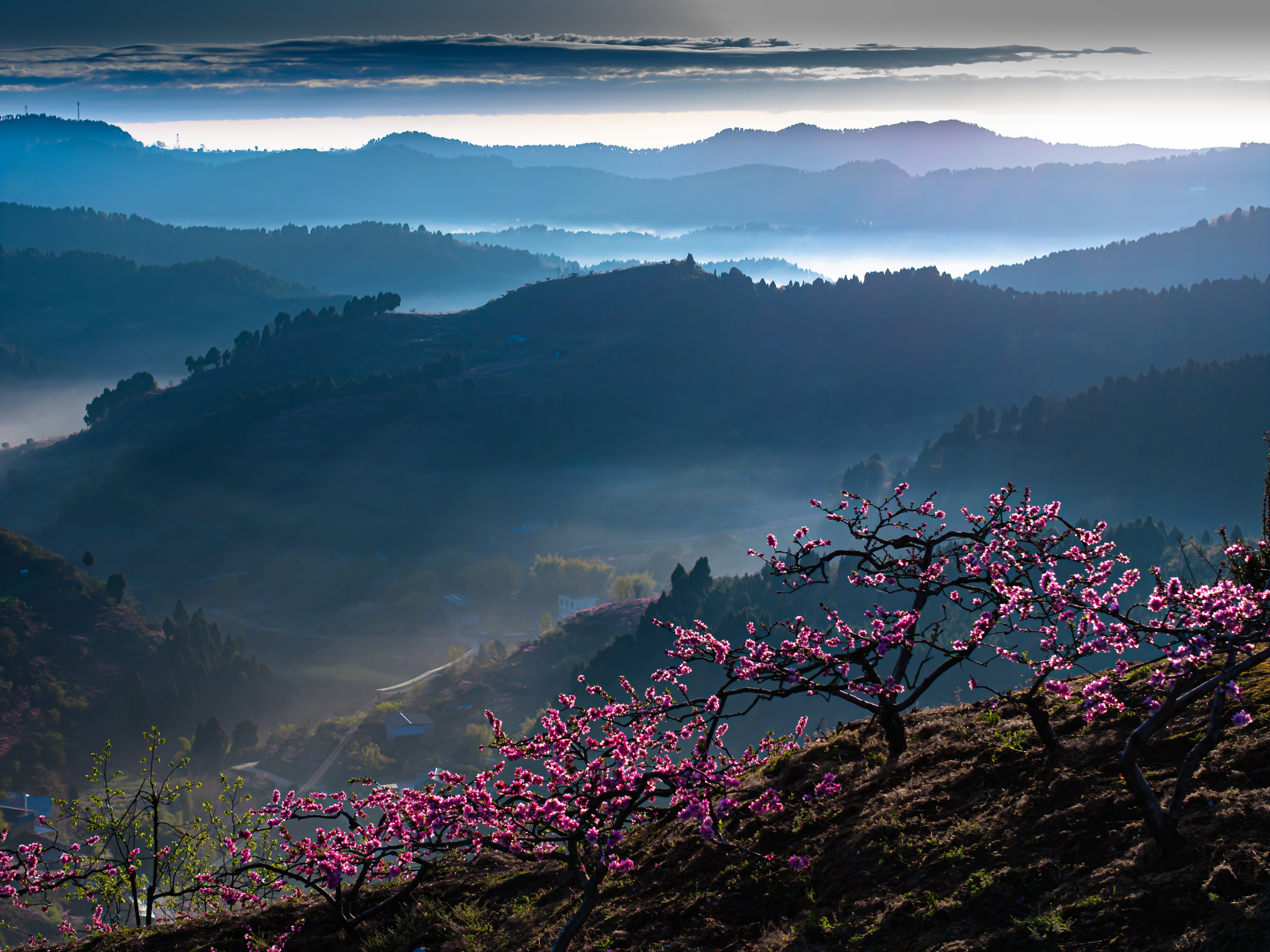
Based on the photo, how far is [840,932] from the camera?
8531 millimetres

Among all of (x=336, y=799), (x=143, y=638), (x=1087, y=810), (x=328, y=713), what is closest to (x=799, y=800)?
(x=1087, y=810)

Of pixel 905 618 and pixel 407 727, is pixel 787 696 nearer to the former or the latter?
pixel 905 618

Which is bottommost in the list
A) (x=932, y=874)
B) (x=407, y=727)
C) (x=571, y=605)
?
(x=571, y=605)

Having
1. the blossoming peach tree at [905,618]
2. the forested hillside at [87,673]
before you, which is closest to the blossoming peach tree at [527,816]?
the blossoming peach tree at [905,618]

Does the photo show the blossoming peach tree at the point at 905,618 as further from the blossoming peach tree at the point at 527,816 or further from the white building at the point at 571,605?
the white building at the point at 571,605

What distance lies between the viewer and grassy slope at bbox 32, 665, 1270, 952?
24.2ft

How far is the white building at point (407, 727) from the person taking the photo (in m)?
103

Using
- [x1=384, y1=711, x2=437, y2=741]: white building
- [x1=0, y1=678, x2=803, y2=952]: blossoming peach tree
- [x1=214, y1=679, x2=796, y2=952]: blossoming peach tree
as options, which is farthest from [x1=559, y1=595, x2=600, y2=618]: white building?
[x1=214, y1=679, x2=796, y2=952]: blossoming peach tree

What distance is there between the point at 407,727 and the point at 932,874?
102 meters

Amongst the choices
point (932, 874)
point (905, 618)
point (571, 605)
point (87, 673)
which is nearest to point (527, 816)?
point (932, 874)

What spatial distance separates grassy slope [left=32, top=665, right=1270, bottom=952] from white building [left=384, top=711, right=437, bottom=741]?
95431 mm

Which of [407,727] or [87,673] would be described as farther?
[87,673]

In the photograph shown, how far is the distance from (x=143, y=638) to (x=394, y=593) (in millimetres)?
51983

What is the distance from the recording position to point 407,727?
341ft
